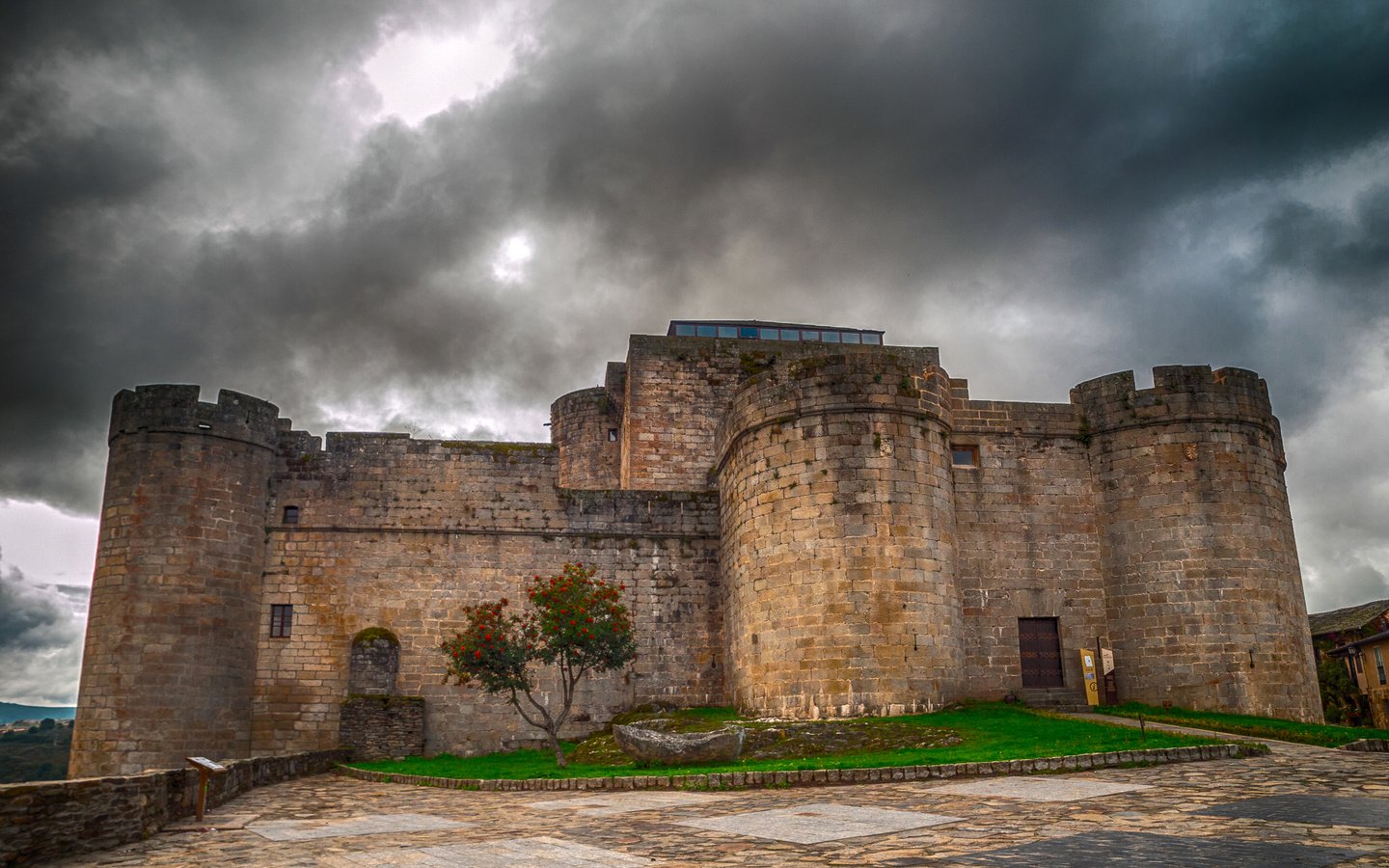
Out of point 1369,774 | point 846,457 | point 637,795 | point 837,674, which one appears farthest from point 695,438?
point 1369,774

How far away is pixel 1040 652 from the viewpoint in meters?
21.6

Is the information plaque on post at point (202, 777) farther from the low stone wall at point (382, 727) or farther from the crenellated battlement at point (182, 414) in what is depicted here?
the crenellated battlement at point (182, 414)

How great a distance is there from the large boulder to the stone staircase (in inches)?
321

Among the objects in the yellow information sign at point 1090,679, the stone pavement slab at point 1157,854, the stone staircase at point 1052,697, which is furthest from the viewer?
the stone staircase at point 1052,697

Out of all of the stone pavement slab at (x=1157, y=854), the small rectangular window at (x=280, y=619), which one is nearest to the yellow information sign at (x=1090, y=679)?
the stone pavement slab at (x=1157, y=854)

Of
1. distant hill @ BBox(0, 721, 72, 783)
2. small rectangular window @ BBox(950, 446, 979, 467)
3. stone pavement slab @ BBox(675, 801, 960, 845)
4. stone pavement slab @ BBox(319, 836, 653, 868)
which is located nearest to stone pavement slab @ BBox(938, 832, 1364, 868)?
stone pavement slab @ BBox(675, 801, 960, 845)

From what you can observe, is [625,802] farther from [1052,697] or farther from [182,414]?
[182,414]

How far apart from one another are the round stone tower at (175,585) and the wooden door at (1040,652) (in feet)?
57.5

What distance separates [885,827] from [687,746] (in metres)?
6.94

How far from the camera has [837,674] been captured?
1856cm

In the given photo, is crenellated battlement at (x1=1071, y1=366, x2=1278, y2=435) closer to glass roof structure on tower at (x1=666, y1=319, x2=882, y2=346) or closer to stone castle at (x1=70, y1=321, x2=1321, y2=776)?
stone castle at (x1=70, y1=321, x2=1321, y2=776)

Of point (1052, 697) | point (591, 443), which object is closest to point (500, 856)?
point (1052, 697)

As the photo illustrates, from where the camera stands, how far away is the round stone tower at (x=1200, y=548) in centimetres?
2042

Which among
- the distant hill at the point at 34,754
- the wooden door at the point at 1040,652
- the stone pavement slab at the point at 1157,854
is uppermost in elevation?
the wooden door at the point at 1040,652
